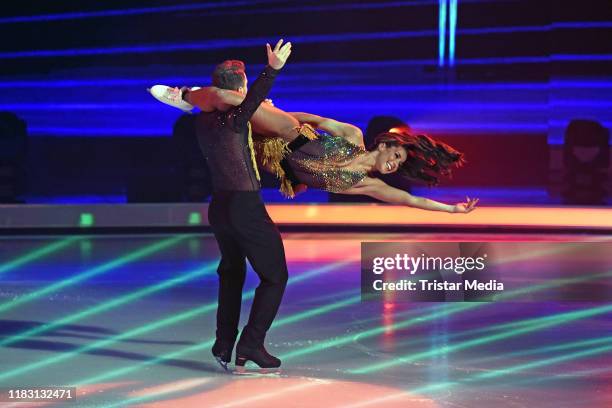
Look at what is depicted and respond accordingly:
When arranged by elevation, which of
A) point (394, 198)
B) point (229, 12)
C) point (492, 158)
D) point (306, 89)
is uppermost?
point (229, 12)

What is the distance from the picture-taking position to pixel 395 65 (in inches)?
493

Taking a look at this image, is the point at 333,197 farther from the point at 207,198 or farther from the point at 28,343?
the point at 28,343

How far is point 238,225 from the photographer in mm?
4414

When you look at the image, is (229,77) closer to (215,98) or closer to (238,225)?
(215,98)

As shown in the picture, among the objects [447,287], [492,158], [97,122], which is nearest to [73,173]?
[97,122]

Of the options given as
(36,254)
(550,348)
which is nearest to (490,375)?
(550,348)

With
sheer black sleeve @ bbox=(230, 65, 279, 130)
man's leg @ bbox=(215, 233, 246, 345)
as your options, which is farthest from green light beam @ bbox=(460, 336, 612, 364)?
sheer black sleeve @ bbox=(230, 65, 279, 130)

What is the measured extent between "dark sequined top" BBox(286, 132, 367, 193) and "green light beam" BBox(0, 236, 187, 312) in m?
2.35

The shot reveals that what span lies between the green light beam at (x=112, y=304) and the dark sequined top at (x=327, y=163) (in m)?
1.71

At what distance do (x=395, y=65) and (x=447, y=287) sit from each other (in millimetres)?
6868

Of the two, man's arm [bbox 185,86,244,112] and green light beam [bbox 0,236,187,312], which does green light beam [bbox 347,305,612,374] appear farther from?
green light beam [bbox 0,236,187,312]

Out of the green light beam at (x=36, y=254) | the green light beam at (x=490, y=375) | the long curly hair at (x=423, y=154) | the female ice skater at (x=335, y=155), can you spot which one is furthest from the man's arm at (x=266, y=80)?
the green light beam at (x=36, y=254)

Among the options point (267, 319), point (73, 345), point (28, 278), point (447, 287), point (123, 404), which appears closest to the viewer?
point (123, 404)

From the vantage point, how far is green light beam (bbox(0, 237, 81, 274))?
776cm
